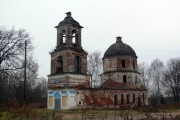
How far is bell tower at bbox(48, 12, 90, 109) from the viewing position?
3234 centimetres

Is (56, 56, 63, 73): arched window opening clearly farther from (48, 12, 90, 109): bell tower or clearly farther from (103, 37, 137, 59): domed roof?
(103, 37, 137, 59): domed roof

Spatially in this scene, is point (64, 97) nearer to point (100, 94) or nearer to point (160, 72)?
point (100, 94)

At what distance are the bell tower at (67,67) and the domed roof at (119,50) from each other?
757 centimetres

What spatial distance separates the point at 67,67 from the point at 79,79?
242 centimetres

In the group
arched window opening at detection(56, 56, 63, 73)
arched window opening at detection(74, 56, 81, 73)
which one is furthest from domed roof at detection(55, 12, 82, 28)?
arched window opening at detection(74, 56, 81, 73)

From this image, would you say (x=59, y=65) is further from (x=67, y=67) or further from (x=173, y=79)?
(x=173, y=79)

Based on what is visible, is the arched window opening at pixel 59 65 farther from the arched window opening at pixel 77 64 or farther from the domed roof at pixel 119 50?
the domed roof at pixel 119 50

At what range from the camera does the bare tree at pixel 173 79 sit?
180 ft

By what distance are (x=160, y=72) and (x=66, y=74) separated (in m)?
31.8

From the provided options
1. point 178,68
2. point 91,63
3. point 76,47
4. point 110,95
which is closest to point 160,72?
point 178,68

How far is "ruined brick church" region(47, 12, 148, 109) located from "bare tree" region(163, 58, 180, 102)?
1705 cm

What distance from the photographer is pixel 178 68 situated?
56.2m

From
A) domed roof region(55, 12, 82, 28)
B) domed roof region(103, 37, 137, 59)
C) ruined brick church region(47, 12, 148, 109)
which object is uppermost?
domed roof region(55, 12, 82, 28)

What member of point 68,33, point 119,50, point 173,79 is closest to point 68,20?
point 68,33
